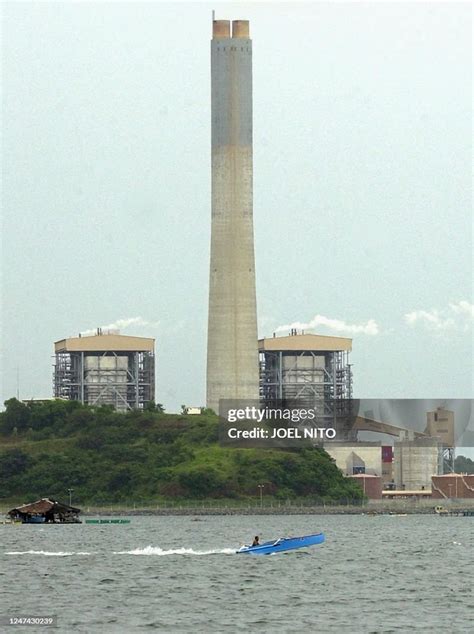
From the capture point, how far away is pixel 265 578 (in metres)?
113

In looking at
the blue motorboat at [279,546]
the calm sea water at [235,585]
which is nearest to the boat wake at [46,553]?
the calm sea water at [235,585]

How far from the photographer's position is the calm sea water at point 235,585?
292 feet

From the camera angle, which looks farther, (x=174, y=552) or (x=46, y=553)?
(x=46, y=553)

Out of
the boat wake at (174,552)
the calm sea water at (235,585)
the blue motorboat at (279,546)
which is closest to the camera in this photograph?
the calm sea water at (235,585)

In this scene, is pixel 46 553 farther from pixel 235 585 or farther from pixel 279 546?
pixel 235 585

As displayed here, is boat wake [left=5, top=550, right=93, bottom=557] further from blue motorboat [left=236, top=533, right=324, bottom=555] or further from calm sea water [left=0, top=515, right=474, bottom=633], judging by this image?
blue motorboat [left=236, top=533, right=324, bottom=555]

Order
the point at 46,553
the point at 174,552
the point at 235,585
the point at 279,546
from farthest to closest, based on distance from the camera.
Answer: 1. the point at 46,553
2. the point at 174,552
3. the point at 279,546
4. the point at 235,585

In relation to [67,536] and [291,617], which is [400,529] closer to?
[67,536]

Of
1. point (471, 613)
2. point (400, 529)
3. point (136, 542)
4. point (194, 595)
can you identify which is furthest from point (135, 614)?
point (400, 529)

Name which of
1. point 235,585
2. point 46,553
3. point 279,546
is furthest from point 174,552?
point 235,585

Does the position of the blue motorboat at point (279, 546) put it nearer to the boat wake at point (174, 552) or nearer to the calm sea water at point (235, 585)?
the calm sea water at point (235, 585)

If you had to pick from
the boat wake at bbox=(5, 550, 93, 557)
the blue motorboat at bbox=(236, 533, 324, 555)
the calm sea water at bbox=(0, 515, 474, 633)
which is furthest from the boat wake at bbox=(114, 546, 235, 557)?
the blue motorboat at bbox=(236, 533, 324, 555)

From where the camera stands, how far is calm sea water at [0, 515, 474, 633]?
8888cm

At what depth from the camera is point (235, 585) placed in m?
108
